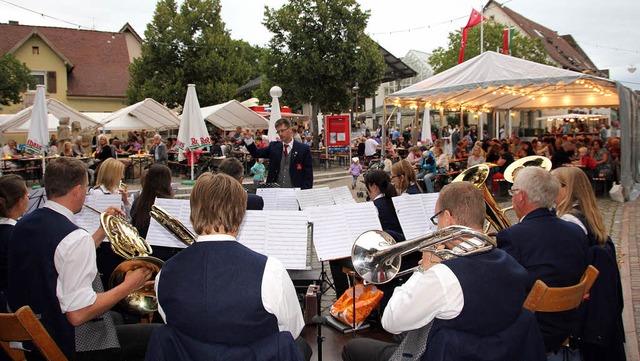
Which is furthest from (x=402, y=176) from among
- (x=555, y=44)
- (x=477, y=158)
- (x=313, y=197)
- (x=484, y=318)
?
(x=555, y=44)

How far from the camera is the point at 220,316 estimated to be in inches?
84.2

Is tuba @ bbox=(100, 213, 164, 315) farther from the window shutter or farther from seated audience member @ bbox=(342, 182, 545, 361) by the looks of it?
the window shutter

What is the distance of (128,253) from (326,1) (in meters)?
20.8

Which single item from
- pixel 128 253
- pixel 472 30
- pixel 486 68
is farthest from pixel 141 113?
pixel 472 30

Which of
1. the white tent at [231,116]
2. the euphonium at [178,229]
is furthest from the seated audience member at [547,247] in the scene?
the white tent at [231,116]

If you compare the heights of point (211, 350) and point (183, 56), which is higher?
point (183, 56)

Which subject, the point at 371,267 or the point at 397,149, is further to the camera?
the point at 397,149

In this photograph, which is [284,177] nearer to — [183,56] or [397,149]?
[397,149]

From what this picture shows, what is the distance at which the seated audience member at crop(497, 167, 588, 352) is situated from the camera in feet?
10.2

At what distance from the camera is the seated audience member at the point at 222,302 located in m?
2.15

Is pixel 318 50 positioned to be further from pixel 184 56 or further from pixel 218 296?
pixel 218 296

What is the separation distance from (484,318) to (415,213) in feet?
7.40

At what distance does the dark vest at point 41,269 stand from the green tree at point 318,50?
776 inches

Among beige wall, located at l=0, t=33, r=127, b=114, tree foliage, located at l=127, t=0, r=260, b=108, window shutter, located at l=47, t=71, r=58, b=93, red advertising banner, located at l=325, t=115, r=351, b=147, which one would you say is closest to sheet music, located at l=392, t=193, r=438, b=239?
red advertising banner, located at l=325, t=115, r=351, b=147
